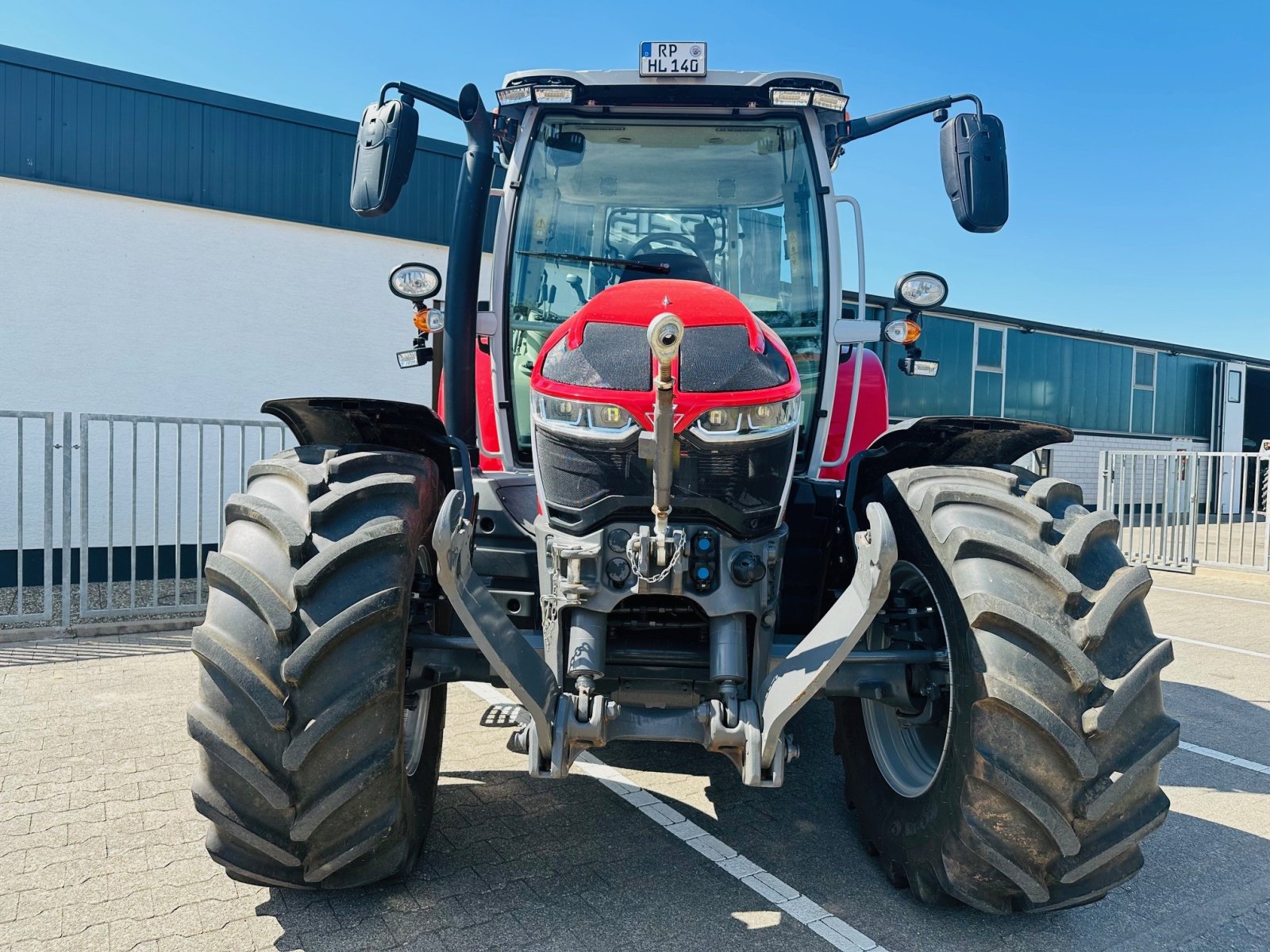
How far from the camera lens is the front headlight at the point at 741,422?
2535 mm

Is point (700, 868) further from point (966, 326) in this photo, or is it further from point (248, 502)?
point (966, 326)

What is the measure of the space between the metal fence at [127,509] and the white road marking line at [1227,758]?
23.2 feet

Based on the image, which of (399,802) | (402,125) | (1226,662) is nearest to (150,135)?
(402,125)

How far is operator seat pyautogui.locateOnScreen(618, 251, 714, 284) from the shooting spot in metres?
3.42

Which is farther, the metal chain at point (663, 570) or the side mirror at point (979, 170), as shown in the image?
the side mirror at point (979, 170)

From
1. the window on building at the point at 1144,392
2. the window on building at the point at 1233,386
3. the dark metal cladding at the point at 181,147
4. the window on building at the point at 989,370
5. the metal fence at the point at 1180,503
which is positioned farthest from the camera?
the window on building at the point at 1233,386

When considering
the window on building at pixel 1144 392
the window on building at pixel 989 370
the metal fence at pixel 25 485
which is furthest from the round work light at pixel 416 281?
the window on building at pixel 1144 392

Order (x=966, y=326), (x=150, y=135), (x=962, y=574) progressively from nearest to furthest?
(x=962, y=574) < (x=150, y=135) < (x=966, y=326)

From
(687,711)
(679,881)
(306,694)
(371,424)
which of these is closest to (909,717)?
(687,711)

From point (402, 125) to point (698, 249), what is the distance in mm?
1338

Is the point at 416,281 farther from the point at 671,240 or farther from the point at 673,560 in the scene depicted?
the point at 673,560

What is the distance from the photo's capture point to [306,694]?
2.16 metres

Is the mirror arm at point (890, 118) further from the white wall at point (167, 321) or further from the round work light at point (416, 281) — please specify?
the white wall at point (167, 321)

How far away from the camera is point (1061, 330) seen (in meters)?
21.7
